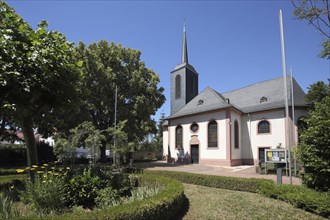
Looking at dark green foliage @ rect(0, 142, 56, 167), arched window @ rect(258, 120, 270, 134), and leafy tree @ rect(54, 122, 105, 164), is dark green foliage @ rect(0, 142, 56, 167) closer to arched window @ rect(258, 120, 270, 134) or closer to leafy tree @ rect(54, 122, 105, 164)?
leafy tree @ rect(54, 122, 105, 164)

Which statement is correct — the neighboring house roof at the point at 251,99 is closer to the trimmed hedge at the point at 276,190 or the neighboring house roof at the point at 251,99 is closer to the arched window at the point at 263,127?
the arched window at the point at 263,127

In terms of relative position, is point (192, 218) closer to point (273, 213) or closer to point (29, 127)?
point (273, 213)

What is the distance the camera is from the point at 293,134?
24484 millimetres

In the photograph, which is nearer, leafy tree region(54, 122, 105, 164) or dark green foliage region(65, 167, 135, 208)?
dark green foliage region(65, 167, 135, 208)

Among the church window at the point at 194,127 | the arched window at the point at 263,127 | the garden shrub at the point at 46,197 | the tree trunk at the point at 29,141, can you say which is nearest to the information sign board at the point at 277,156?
the arched window at the point at 263,127

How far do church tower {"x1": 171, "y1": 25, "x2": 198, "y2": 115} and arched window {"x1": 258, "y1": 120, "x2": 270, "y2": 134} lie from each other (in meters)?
11.1

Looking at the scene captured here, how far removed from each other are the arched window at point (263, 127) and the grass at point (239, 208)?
18328mm

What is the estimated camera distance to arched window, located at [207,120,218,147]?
89.7 ft

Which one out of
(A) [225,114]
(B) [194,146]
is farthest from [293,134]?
(B) [194,146]

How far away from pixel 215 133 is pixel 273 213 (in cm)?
1969

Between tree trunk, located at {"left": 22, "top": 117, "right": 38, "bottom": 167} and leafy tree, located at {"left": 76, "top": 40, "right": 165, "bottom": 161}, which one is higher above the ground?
leafy tree, located at {"left": 76, "top": 40, "right": 165, "bottom": 161}

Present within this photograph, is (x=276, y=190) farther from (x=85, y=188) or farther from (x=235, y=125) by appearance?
(x=235, y=125)

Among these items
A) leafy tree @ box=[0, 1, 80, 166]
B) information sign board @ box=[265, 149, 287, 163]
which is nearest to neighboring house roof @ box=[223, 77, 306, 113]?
information sign board @ box=[265, 149, 287, 163]

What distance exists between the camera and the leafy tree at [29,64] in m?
6.38
